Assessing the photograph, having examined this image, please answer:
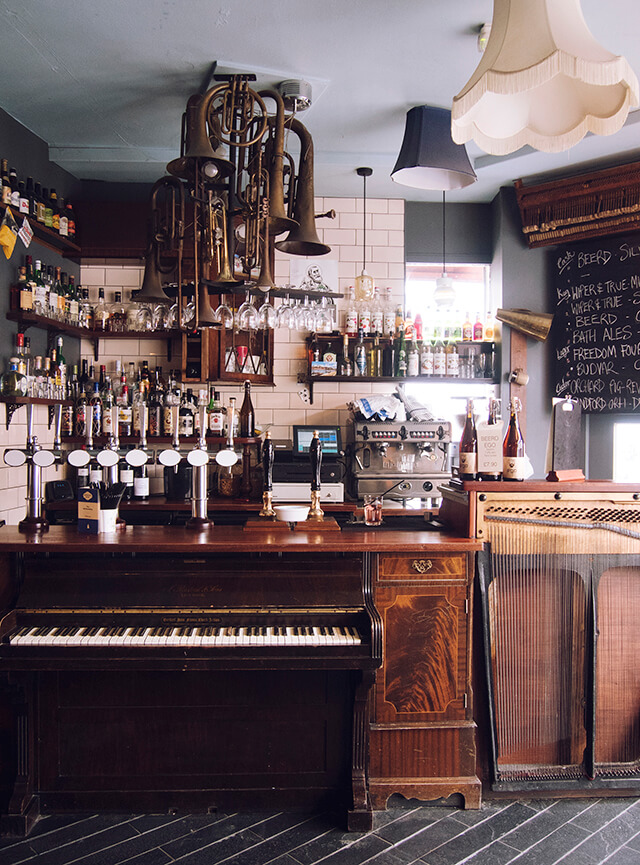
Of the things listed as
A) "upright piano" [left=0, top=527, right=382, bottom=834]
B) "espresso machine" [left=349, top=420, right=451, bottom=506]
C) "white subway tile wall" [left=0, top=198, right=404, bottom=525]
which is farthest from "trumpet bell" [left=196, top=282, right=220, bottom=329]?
"white subway tile wall" [left=0, top=198, right=404, bottom=525]

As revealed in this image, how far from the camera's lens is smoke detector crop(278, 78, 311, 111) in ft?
12.4

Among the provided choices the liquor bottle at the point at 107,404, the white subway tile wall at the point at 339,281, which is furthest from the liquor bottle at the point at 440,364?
the liquor bottle at the point at 107,404

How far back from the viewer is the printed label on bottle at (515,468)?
2.94 m

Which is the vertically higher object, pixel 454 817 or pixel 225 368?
pixel 225 368

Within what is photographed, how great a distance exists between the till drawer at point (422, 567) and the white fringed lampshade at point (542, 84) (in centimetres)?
156

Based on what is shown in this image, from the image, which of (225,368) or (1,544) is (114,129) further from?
(1,544)

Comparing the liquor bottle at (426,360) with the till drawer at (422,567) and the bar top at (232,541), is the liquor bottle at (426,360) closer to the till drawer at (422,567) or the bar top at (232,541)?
the bar top at (232,541)

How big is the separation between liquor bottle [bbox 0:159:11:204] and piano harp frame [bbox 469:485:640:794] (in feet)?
10.2

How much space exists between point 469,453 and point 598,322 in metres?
2.51

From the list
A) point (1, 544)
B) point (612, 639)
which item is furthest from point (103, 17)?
point (612, 639)

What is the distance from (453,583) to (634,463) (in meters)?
2.82

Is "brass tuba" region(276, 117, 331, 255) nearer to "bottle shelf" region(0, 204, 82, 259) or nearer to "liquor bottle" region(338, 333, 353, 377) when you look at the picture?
"bottle shelf" region(0, 204, 82, 259)

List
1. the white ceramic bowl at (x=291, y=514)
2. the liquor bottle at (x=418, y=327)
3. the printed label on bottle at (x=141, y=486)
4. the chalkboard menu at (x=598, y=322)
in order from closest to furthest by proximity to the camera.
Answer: the white ceramic bowl at (x=291, y=514) < the printed label on bottle at (x=141, y=486) < the chalkboard menu at (x=598, y=322) < the liquor bottle at (x=418, y=327)

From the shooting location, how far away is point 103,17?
10.5 feet
